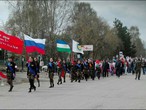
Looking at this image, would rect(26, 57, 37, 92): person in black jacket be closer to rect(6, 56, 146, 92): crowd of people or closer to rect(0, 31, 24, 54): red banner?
rect(6, 56, 146, 92): crowd of people

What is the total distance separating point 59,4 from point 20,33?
744 centimetres

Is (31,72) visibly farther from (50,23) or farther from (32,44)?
(50,23)

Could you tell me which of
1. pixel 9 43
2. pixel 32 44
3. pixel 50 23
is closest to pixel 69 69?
pixel 32 44

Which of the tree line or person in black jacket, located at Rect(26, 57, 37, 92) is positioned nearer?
person in black jacket, located at Rect(26, 57, 37, 92)

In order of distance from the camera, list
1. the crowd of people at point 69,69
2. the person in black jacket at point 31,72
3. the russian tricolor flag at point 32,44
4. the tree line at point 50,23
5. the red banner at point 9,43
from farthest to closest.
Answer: the tree line at point 50,23, the russian tricolor flag at point 32,44, the red banner at point 9,43, the crowd of people at point 69,69, the person in black jacket at point 31,72

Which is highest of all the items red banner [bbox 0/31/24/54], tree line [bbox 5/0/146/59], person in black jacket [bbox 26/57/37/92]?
tree line [bbox 5/0/146/59]

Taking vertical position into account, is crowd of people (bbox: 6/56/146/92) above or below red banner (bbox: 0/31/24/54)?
below

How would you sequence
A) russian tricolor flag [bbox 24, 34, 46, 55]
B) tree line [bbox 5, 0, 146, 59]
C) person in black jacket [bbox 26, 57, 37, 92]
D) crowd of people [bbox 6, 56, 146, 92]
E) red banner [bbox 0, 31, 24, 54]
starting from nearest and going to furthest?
person in black jacket [bbox 26, 57, 37, 92]
crowd of people [bbox 6, 56, 146, 92]
red banner [bbox 0, 31, 24, 54]
russian tricolor flag [bbox 24, 34, 46, 55]
tree line [bbox 5, 0, 146, 59]

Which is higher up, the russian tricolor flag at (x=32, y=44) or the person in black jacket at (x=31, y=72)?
the russian tricolor flag at (x=32, y=44)

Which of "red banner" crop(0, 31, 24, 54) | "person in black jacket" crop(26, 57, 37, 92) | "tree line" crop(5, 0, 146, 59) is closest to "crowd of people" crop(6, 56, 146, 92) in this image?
"person in black jacket" crop(26, 57, 37, 92)

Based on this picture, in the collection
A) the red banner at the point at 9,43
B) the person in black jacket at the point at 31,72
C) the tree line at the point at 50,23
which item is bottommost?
the person in black jacket at the point at 31,72

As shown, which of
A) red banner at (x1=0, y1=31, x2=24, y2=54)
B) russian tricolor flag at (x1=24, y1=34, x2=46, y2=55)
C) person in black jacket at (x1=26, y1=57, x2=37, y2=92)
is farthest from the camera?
russian tricolor flag at (x1=24, y1=34, x2=46, y2=55)

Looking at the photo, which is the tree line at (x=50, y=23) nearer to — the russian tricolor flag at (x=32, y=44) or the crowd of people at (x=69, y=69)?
the crowd of people at (x=69, y=69)

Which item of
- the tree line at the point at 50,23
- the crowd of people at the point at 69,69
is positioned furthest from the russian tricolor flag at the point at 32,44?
the tree line at the point at 50,23
